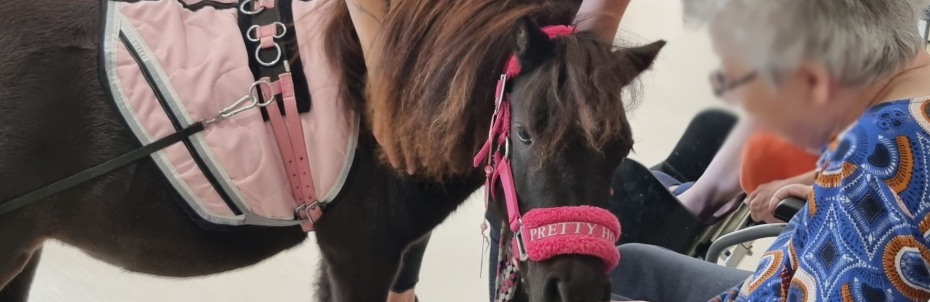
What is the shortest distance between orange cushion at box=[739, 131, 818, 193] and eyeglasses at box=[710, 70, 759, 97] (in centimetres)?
1

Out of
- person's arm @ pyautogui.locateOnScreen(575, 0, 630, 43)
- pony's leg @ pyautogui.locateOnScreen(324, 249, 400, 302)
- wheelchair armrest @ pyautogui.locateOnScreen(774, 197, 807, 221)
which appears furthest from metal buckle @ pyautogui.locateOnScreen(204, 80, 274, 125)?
wheelchair armrest @ pyautogui.locateOnScreen(774, 197, 807, 221)

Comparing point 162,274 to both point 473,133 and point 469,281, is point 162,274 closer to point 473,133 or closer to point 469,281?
point 473,133

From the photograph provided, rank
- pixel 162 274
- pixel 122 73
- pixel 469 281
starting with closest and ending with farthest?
pixel 122 73 → pixel 162 274 → pixel 469 281

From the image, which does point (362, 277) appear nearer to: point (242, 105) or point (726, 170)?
point (242, 105)

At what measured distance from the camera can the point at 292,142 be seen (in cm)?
67

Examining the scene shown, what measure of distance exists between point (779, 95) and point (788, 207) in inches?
23.9

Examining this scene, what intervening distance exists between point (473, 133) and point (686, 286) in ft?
1.24

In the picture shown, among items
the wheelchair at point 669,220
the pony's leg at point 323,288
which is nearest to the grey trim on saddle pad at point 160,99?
the pony's leg at point 323,288

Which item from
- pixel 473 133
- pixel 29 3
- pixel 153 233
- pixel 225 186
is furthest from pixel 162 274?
pixel 473 133

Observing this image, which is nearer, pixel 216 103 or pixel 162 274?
pixel 216 103

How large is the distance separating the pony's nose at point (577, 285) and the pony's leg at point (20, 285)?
77 cm

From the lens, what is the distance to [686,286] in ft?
2.67

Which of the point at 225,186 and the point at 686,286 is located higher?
the point at 225,186

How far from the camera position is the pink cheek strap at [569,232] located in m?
0.53
